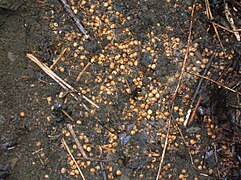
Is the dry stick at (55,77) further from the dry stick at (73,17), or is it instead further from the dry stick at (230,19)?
the dry stick at (230,19)

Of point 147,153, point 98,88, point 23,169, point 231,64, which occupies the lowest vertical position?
point 23,169

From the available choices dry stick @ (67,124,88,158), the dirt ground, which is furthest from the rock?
dry stick @ (67,124,88,158)

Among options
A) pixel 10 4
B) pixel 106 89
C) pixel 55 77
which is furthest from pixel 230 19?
pixel 10 4

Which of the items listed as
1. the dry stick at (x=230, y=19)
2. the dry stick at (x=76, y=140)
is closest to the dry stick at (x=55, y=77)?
the dry stick at (x=76, y=140)

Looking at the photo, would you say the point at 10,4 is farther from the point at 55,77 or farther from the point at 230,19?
the point at 230,19

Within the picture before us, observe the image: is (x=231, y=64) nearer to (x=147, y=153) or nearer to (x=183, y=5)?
(x=183, y=5)

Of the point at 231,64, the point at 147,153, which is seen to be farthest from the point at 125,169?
the point at 231,64
